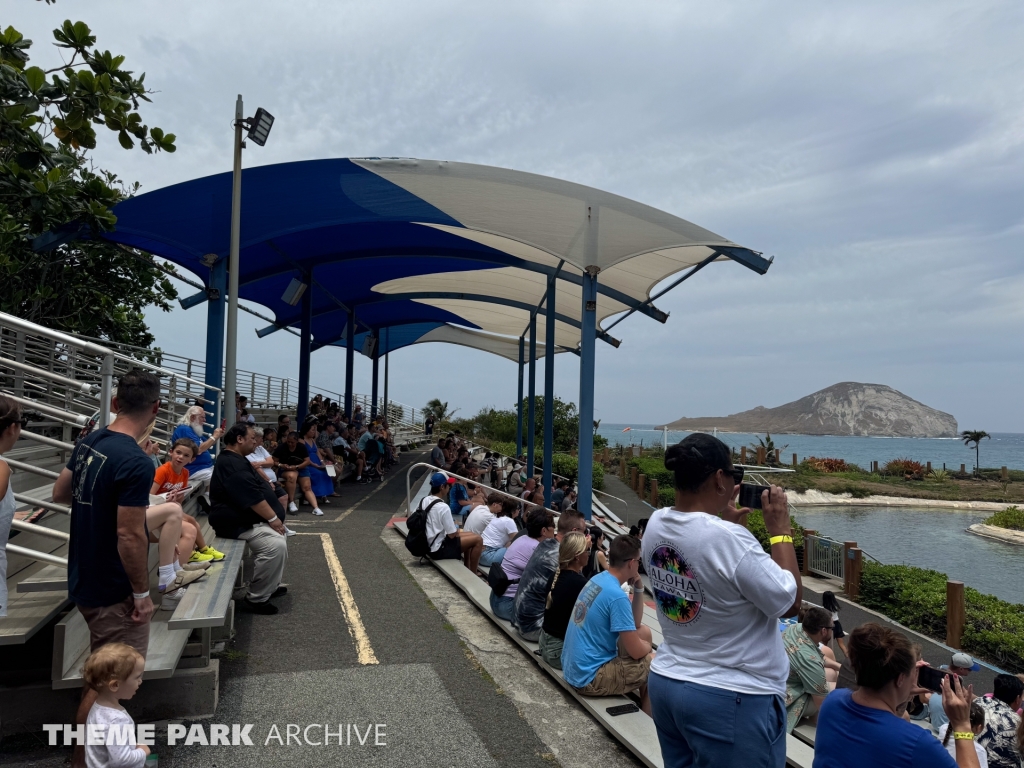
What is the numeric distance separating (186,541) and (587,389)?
23.6 ft

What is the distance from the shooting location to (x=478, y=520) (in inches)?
340

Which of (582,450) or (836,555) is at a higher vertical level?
(582,450)

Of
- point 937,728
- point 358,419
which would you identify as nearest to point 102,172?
point 358,419

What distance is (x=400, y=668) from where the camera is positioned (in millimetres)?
4887

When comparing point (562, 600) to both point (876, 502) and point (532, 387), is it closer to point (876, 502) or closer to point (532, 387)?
point (532, 387)

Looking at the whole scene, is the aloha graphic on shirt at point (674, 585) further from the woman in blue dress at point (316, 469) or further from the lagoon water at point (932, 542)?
the lagoon water at point (932, 542)

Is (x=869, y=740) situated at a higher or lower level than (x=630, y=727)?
higher

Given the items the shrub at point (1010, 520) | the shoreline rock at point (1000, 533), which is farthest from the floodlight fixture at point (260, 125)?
the shrub at point (1010, 520)

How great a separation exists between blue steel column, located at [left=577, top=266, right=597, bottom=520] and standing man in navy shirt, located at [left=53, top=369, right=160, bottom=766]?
821 centimetres

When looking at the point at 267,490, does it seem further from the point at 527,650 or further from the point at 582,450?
the point at 582,450

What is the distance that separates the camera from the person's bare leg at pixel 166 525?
4250mm

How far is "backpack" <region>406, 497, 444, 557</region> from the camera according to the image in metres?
7.97

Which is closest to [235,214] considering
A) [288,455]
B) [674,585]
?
[288,455]

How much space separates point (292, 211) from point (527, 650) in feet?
27.2
